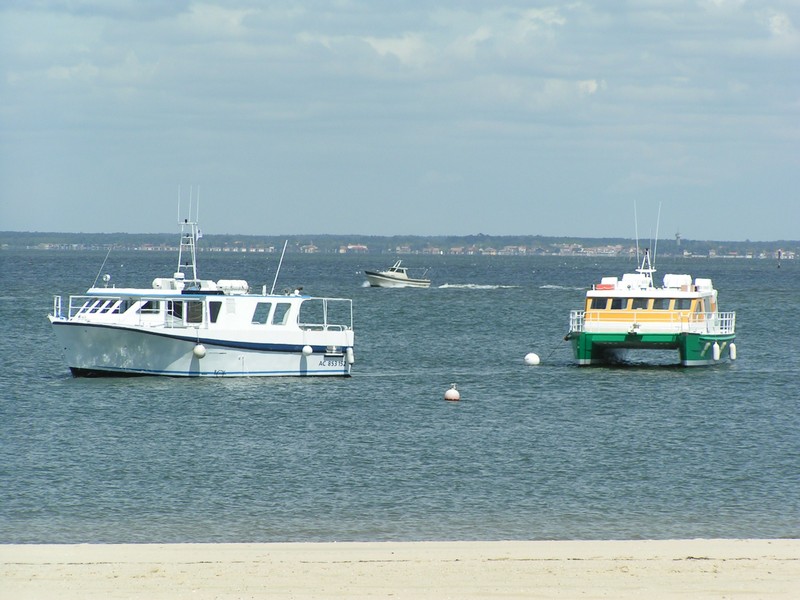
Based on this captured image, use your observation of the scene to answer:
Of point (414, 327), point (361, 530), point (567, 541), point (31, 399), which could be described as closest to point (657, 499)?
point (567, 541)

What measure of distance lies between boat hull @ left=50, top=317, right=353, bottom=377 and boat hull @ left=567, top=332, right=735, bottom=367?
11971 millimetres

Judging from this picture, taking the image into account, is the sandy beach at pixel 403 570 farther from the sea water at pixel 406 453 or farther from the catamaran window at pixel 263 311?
the catamaran window at pixel 263 311

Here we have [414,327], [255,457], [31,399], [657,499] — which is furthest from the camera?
[414,327]

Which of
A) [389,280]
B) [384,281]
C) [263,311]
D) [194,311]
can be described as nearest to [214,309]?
[194,311]

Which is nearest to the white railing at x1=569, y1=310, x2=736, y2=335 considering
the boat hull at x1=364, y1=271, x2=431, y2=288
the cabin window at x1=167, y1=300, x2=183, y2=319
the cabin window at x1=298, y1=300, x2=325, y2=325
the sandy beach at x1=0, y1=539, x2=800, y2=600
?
the cabin window at x1=167, y1=300, x2=183, y2=319

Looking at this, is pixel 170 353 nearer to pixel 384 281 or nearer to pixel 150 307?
pixel 150 307

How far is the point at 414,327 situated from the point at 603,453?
46654 mm

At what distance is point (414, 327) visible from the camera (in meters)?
77.6

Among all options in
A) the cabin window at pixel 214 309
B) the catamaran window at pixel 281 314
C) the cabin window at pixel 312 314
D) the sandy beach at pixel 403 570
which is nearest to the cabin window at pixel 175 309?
the cabin window at pixel 214 309

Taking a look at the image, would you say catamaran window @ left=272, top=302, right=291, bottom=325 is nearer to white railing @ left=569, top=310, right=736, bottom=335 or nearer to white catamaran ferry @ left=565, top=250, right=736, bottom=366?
white catamaran ferry @ left=565, top=250, right=736, bottom=366

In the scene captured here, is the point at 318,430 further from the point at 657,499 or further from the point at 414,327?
the point at 414,327

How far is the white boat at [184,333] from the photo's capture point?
138 ft

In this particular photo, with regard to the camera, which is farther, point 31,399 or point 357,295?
point 357,295

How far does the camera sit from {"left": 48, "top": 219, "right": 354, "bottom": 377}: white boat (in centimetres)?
4194
